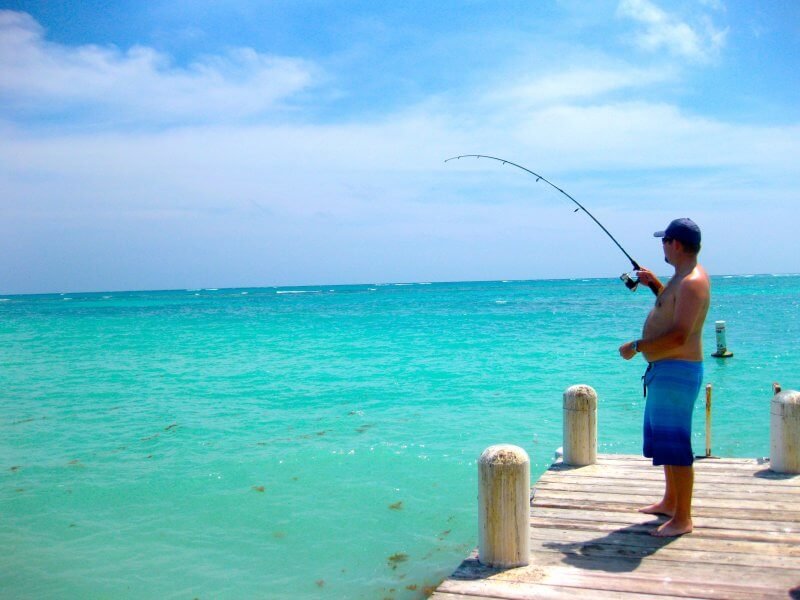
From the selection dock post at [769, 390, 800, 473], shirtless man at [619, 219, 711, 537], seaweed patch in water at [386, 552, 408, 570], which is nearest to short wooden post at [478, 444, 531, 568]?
shirtless man at [619, 219, 711, 537]

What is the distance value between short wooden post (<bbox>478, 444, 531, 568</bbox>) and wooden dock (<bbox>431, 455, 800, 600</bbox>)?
0.10 m

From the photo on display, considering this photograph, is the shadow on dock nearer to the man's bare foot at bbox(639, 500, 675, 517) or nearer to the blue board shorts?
the man's bare foot at bbox(639, 500, 675, 517)

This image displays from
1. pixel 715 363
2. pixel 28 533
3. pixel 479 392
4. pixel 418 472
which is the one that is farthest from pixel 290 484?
pixel 715 363

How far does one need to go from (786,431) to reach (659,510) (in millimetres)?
1698

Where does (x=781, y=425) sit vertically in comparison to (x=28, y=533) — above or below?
above

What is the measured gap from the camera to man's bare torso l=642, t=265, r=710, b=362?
416 centimetres

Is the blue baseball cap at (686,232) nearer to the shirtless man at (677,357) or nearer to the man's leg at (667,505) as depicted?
the shirtless man at (677,357)

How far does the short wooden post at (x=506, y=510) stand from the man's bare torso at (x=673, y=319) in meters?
1.11

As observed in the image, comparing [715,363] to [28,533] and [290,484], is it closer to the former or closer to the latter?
[290,484]

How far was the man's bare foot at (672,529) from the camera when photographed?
14.6 feet

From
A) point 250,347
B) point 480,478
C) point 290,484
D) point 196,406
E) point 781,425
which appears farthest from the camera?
point 250,347

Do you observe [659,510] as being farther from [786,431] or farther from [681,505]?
[786,431]

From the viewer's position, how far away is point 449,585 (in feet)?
12.8

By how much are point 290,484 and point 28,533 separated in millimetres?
2928
